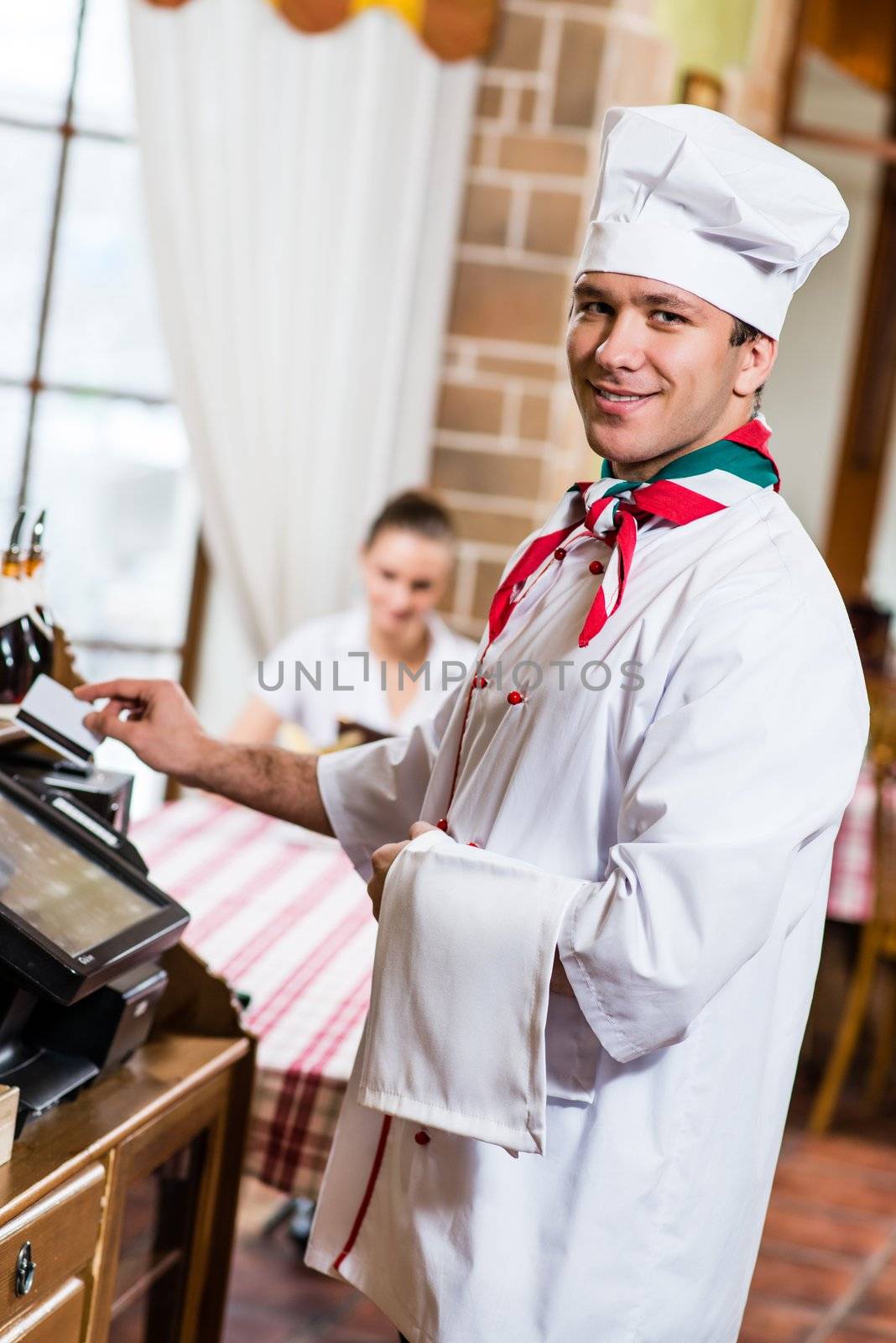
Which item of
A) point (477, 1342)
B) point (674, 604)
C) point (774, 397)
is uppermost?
point (774, 397)

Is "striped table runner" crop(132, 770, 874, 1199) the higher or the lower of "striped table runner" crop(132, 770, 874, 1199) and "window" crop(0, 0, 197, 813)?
the lower

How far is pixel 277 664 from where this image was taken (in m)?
3.18

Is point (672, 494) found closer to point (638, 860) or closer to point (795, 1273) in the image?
point (638, 860)

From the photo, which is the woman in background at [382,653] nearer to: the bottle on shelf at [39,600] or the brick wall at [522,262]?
the brick wall at [522,262]

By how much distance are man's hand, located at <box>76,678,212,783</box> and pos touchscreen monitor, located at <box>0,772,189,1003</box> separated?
9cm

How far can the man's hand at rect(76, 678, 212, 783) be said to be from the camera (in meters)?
1.59

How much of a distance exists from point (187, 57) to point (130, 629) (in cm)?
131

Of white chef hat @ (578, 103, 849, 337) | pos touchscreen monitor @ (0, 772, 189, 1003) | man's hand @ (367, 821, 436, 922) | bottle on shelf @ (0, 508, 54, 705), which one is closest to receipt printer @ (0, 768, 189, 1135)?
pos touchscreen monitor @ (0, 772, 189, 1003)

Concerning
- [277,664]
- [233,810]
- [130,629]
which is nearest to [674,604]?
[233,810]

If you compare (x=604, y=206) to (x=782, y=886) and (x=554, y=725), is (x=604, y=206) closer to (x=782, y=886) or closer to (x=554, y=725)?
(x=554, y=725)

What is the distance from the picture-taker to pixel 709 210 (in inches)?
50.1

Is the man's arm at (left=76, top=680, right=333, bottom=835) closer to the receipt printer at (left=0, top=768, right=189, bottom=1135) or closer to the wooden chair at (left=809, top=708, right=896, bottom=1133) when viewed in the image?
the receipt printer at (left=0, top=768, right=189, bottom=1135)

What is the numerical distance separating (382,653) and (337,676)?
10cm

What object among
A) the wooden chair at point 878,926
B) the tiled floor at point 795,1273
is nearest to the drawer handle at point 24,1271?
the tiled floor at point 795,1273
